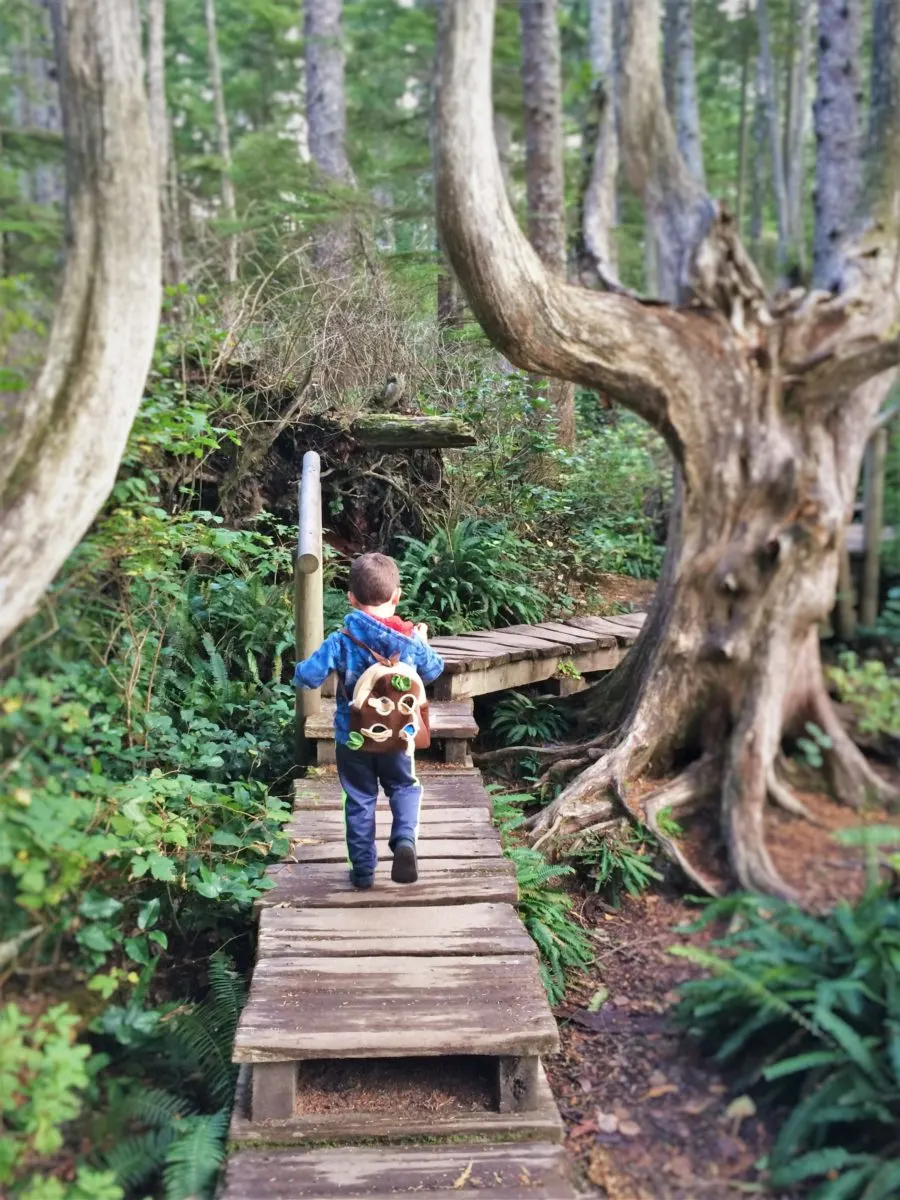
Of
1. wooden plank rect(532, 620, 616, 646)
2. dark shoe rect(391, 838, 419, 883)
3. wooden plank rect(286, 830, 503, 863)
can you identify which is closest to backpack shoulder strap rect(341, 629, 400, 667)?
dark shoe rect(391, 838, 419, 883)

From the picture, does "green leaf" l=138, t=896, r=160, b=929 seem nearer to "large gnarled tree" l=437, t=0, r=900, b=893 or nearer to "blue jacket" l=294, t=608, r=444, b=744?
"blue jacket" l=294, t=608, r=444, b=744

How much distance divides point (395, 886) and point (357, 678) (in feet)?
2.95

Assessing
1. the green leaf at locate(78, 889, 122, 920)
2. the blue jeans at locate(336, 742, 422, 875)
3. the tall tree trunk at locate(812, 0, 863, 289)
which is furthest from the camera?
the tall tree trunk at locate(812, 0, 863, 289)

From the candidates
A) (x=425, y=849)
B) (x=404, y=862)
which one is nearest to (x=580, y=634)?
(x=425, y=849)

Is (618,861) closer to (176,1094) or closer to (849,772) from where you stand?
(849,772)

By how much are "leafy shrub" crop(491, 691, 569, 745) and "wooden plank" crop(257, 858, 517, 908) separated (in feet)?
4.08

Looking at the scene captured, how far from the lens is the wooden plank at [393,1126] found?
2.74 meters

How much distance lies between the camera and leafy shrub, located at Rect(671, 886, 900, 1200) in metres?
2.18

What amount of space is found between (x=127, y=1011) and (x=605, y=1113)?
1.57 meters

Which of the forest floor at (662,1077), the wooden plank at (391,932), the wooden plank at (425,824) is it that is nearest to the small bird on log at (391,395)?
the wooden plank at (425,824)

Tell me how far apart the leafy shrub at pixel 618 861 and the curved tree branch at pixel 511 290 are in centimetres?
139

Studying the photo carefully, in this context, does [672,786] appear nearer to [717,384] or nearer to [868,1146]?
[868,1146]

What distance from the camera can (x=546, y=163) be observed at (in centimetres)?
919

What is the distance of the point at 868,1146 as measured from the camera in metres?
2.31
